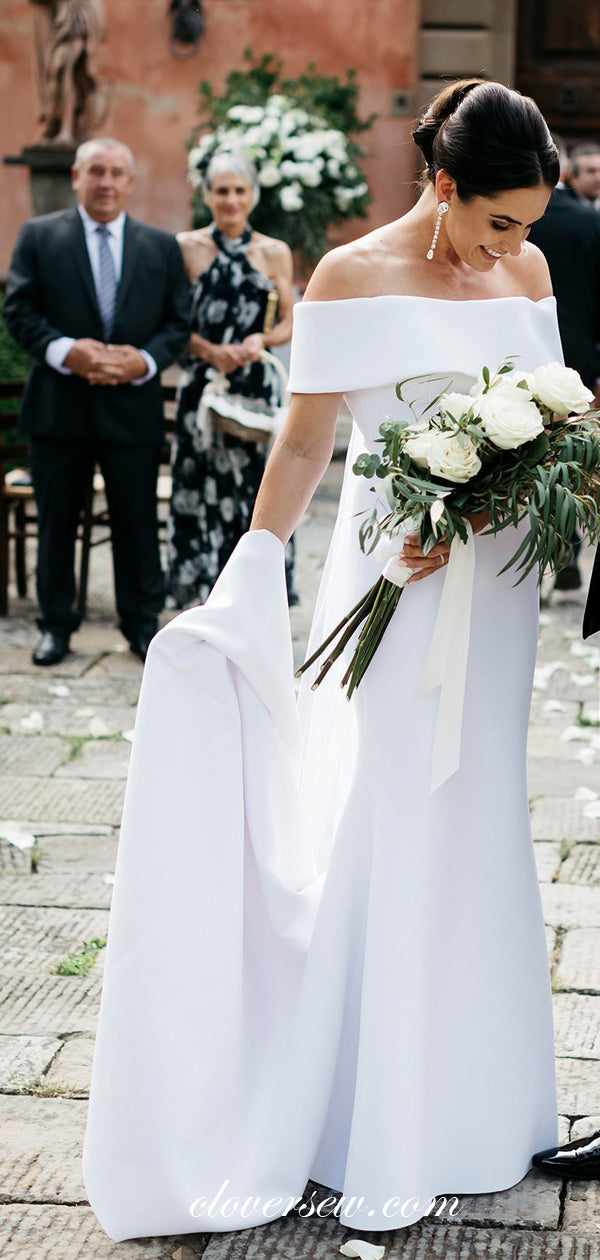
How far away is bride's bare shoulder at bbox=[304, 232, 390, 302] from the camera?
106 inches

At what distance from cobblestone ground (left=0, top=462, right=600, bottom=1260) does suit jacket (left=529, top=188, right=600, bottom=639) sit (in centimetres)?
132

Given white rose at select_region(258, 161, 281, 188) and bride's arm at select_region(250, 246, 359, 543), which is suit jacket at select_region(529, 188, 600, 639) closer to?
white rose at select_region(258, 161, 281, 188)

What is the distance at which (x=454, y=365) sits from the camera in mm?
2691

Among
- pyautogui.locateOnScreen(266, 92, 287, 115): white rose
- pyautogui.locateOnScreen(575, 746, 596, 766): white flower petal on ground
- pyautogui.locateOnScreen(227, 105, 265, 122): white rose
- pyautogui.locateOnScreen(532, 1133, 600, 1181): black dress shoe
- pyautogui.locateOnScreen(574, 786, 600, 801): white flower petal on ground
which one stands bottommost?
pyautogui.locateOnScreen(575, 746, 596, 766): white flower petal on ground

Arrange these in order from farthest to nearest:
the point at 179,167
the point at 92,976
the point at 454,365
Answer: the point at 179,167, the point at 92,976, the point at 454,365

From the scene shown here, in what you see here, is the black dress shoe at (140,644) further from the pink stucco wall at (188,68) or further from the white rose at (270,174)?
the pink stucco wall at (188,68)

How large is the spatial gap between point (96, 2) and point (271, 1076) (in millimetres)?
10166

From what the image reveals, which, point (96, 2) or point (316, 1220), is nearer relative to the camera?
point (316, 1220)

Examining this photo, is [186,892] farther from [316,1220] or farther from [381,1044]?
[316,1220]

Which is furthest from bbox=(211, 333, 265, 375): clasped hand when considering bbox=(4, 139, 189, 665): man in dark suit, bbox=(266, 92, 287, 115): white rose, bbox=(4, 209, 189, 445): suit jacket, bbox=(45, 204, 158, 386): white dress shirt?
bbox=(266, 92, 287, 115): white rose

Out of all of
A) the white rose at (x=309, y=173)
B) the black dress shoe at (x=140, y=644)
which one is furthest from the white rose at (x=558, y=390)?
the white rose at (x=309, y=173)

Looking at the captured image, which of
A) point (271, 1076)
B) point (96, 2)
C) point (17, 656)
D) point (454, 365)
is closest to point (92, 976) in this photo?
point (271, 1076)

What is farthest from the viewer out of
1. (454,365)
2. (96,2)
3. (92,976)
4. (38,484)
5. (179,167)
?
(179,167)

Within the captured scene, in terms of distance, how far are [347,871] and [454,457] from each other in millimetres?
797
